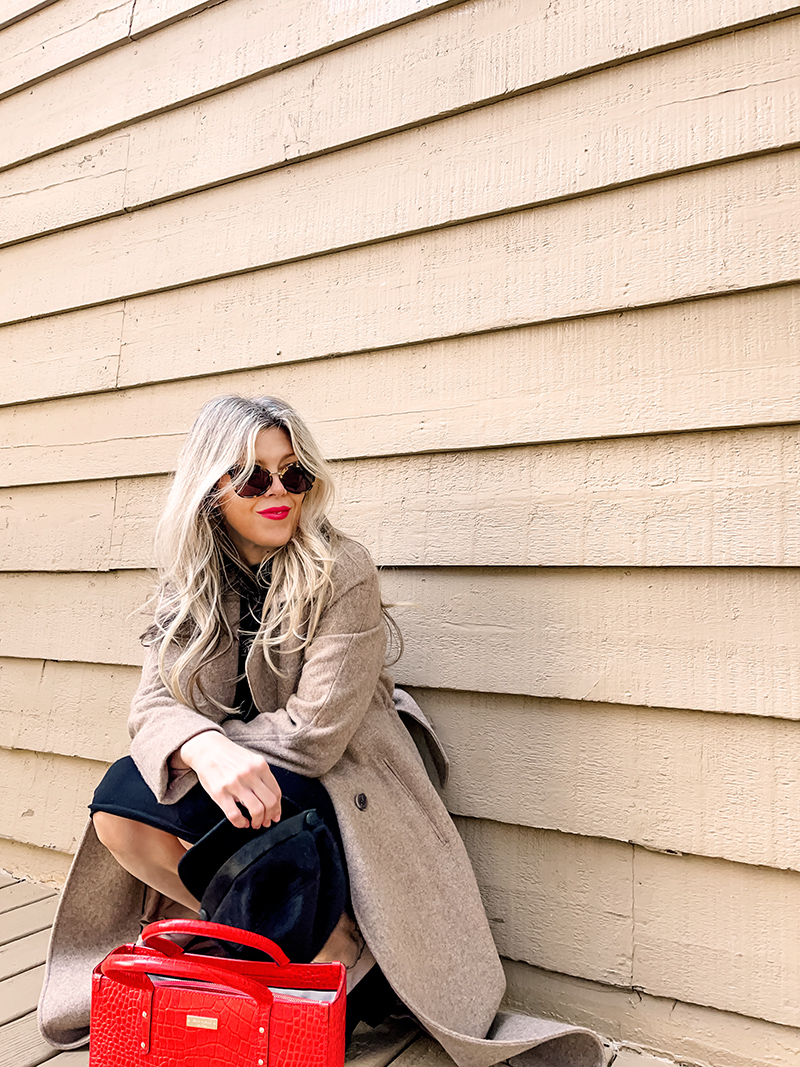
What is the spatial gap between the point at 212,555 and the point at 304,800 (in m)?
0.51

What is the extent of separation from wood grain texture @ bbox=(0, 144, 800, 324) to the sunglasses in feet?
1.45

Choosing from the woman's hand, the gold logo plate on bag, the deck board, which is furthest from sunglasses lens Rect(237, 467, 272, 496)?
the deck board

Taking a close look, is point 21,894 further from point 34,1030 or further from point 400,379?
point 400,379

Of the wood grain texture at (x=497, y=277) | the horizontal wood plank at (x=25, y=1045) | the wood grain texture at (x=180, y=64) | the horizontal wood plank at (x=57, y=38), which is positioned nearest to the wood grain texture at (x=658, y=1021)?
the horizontal wood plank at (x=25, y=1045)

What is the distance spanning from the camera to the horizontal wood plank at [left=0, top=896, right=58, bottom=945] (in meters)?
1.90

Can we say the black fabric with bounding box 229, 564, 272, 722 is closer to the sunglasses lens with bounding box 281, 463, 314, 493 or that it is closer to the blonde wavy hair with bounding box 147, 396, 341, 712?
the blonde wavy hair with bounding box 147, 396, 341, 712

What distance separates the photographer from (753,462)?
56.4 inches

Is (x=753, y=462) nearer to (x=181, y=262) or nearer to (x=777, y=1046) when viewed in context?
(x=777, y=1046)

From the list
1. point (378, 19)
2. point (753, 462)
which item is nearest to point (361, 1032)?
point (753, 462)

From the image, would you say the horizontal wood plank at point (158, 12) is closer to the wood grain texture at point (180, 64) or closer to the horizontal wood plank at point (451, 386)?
the wood grain texture at point (180, 64)

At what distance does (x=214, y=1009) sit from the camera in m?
1.15

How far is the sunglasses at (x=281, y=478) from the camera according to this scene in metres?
1.54

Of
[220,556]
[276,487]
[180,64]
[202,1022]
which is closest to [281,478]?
[276,487]

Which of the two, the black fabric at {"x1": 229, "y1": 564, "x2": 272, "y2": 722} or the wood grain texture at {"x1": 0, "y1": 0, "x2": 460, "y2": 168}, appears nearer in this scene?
the black fabric at {"x1": 229, "y1": 564, "x2": 272, "y2": 722}
